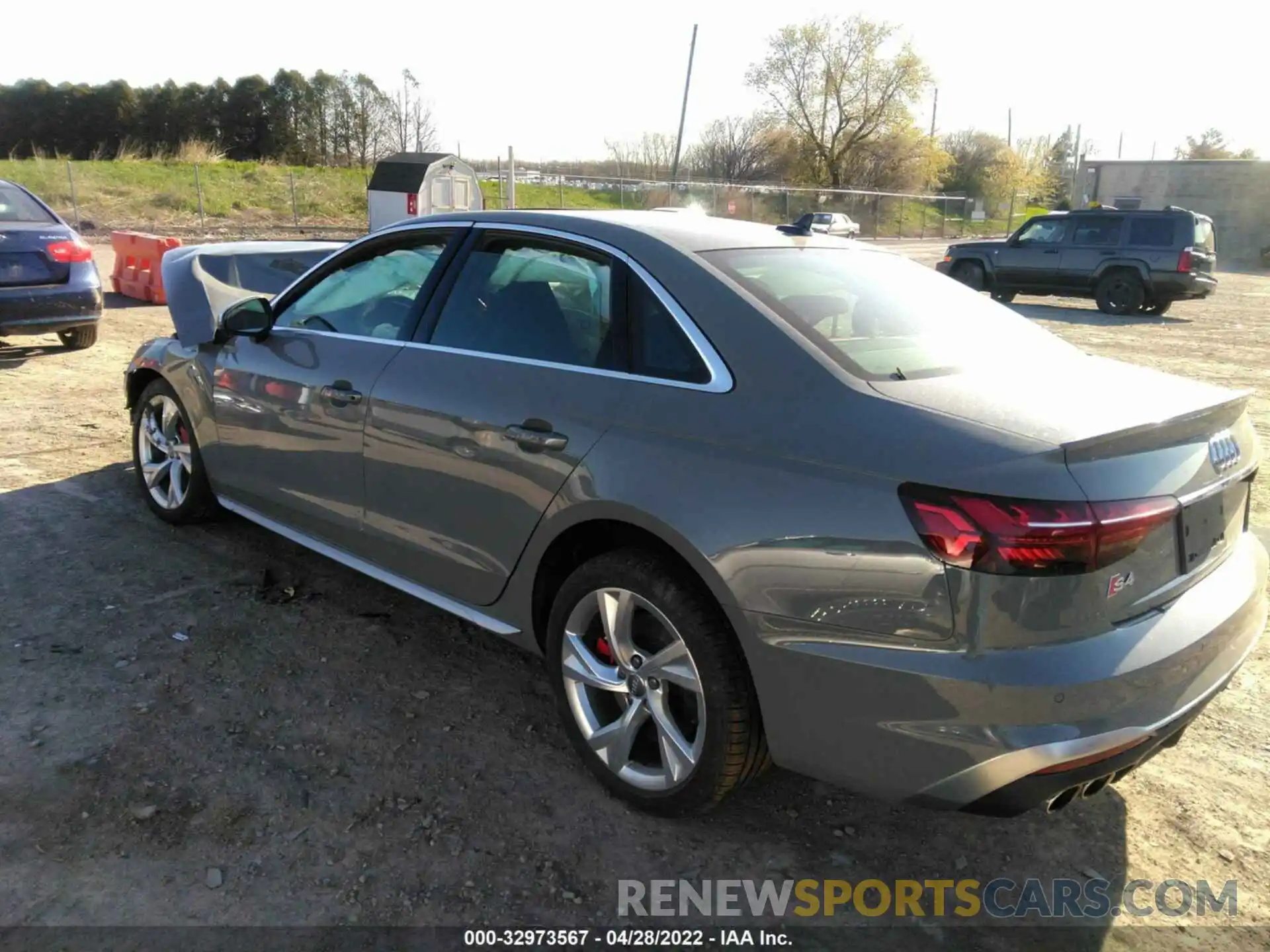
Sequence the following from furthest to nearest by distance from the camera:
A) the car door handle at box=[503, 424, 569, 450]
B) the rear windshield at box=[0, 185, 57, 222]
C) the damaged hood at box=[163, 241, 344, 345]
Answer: the rear windshield at box=[0, 185, 57, 222]
the damaged hood at box=[163, 241, 344, 345]
the car door handle at box=[503, 424, 569, 450]

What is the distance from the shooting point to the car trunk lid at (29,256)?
823 centimetres

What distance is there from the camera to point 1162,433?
7.59ft

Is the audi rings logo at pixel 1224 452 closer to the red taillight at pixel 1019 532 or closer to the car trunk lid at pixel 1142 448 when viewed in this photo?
the car trunk lid at pixel 1142 448

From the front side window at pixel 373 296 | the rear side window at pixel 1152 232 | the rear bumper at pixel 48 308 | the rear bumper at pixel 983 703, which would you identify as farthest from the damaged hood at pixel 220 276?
the rear side window at pixel 1152 232

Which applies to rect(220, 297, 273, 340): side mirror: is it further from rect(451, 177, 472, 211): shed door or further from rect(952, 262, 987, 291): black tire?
rect(451, 177, 472, 211): shed door

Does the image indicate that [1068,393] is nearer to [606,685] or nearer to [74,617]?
[606,685]

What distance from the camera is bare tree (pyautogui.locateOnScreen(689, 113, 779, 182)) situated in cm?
5944

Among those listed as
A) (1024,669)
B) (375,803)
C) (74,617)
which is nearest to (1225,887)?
(1024,669)

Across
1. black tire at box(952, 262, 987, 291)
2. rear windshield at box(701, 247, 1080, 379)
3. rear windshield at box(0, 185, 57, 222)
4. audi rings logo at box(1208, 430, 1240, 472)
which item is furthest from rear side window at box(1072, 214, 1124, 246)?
audi rings logo at box(1208, 430, 1240, 472)

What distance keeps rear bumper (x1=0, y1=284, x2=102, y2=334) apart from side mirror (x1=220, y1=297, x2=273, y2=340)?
544 cm

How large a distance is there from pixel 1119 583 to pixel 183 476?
13.8ft

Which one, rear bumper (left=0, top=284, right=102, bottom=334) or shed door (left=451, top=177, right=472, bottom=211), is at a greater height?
shed door (left=451, top=177, right=472, bottom=211)

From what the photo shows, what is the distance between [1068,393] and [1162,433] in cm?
26

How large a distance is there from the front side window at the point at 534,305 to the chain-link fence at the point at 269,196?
19.8m
